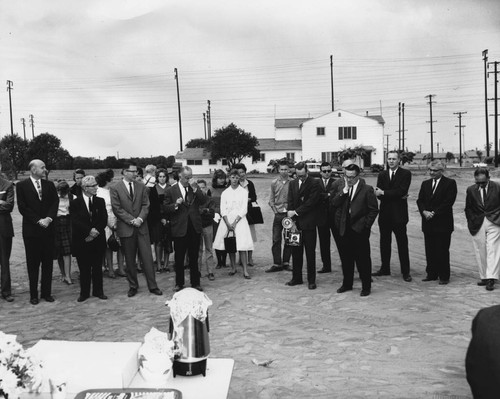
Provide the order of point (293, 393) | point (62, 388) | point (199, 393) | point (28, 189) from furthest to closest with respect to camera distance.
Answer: point (28, 189) < point (293, 393) < point (199, 393) < point (62, 388)

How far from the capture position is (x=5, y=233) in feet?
28.0

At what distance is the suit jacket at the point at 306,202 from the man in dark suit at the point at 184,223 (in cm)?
167

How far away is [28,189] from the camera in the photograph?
8398 millimetres

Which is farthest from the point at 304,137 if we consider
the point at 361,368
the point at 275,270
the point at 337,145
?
the point at 361,368

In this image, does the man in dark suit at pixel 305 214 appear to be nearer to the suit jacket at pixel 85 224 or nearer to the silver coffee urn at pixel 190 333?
the suit jacket at pixel 85 224

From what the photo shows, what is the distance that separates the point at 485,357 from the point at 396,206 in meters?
6.63

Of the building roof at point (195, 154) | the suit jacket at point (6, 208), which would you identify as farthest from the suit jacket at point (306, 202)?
the building roof at point (195, 154)

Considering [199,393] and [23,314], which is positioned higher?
[199,393]

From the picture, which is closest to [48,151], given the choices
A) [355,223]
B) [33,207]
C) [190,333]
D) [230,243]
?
[230,243]

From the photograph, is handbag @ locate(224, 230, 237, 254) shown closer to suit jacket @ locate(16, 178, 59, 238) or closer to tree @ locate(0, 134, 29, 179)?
suit jacket @ locate(16, 178, 59, 238)

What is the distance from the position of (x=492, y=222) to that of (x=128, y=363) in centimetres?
696

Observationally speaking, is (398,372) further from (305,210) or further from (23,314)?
(23,314)

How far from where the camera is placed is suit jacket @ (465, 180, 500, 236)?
8555 millimetres

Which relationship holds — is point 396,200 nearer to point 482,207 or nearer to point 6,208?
point 482,207
